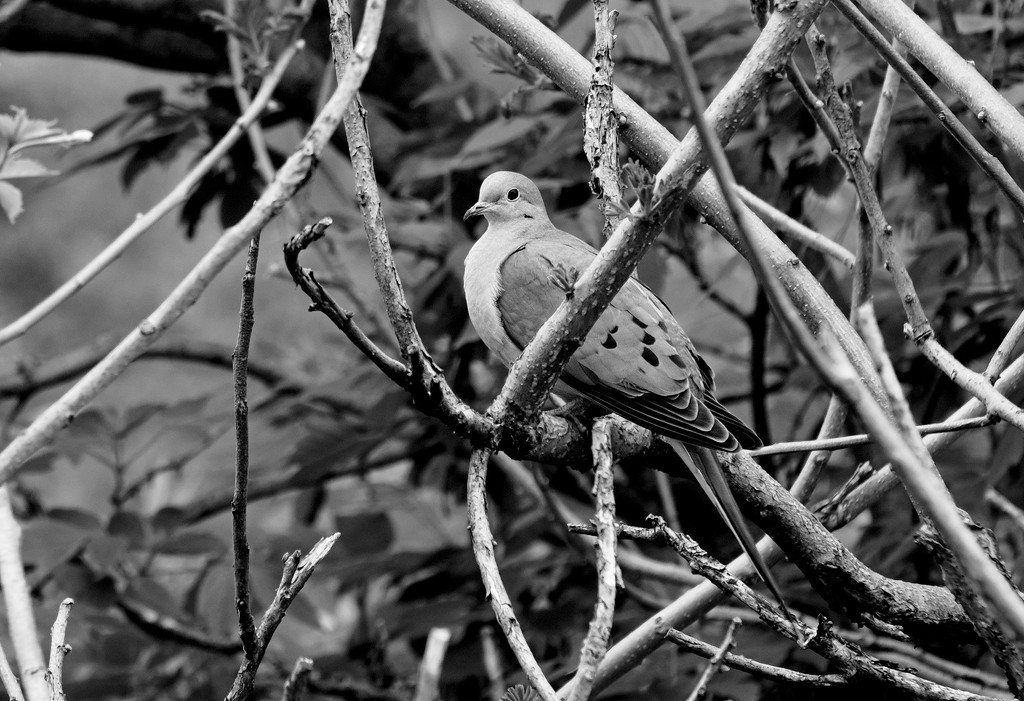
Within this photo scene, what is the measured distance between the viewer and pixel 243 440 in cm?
132

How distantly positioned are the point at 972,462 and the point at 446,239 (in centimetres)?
179

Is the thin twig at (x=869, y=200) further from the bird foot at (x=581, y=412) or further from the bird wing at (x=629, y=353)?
the bird foot at (x=581, y=412)

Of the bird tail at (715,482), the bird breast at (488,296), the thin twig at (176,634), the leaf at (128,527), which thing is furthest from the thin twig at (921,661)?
the leaf at (128,527)

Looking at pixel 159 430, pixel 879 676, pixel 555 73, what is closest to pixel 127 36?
pixel 159 430

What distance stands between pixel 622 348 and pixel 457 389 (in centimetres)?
100

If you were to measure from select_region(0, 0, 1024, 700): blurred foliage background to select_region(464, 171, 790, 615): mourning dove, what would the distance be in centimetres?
27

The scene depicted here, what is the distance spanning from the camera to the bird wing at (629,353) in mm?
2215

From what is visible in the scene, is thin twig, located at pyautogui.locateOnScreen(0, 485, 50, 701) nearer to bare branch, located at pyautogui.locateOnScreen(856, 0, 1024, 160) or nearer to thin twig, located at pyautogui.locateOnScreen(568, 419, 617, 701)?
thin twig, located at pyautogui.locateOnScreen(568, 419, 617, 701)

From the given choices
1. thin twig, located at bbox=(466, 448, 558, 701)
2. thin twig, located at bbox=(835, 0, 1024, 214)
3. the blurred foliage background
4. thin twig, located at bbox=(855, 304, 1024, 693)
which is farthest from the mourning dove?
thin twig, located at bbox=(835, 0, 1024, 214)

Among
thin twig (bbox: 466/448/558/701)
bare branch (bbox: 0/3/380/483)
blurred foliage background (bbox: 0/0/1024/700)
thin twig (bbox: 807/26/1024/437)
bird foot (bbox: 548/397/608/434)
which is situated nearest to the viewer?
bare branch (bbox: 0/3/380/483)

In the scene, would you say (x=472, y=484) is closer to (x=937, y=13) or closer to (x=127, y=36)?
(x=937, y=13)

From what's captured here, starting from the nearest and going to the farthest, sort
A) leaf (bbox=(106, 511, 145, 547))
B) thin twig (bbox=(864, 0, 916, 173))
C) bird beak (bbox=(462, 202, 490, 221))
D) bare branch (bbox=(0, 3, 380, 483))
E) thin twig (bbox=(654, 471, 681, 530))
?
bare branch (bbox=(0, 3, 380, 483)) < thin twig (bbox=(864, 0, 916, 173)) < thin twig (bbox=(654, 471, 681, 530)) < leaf (bbox=(106, 511, 145, 547)) < bird beak (bbox=(462, 202, 490, 221))

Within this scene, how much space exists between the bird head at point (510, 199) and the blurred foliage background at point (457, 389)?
3.1 inches

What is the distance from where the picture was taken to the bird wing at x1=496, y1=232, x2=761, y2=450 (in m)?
2.21
